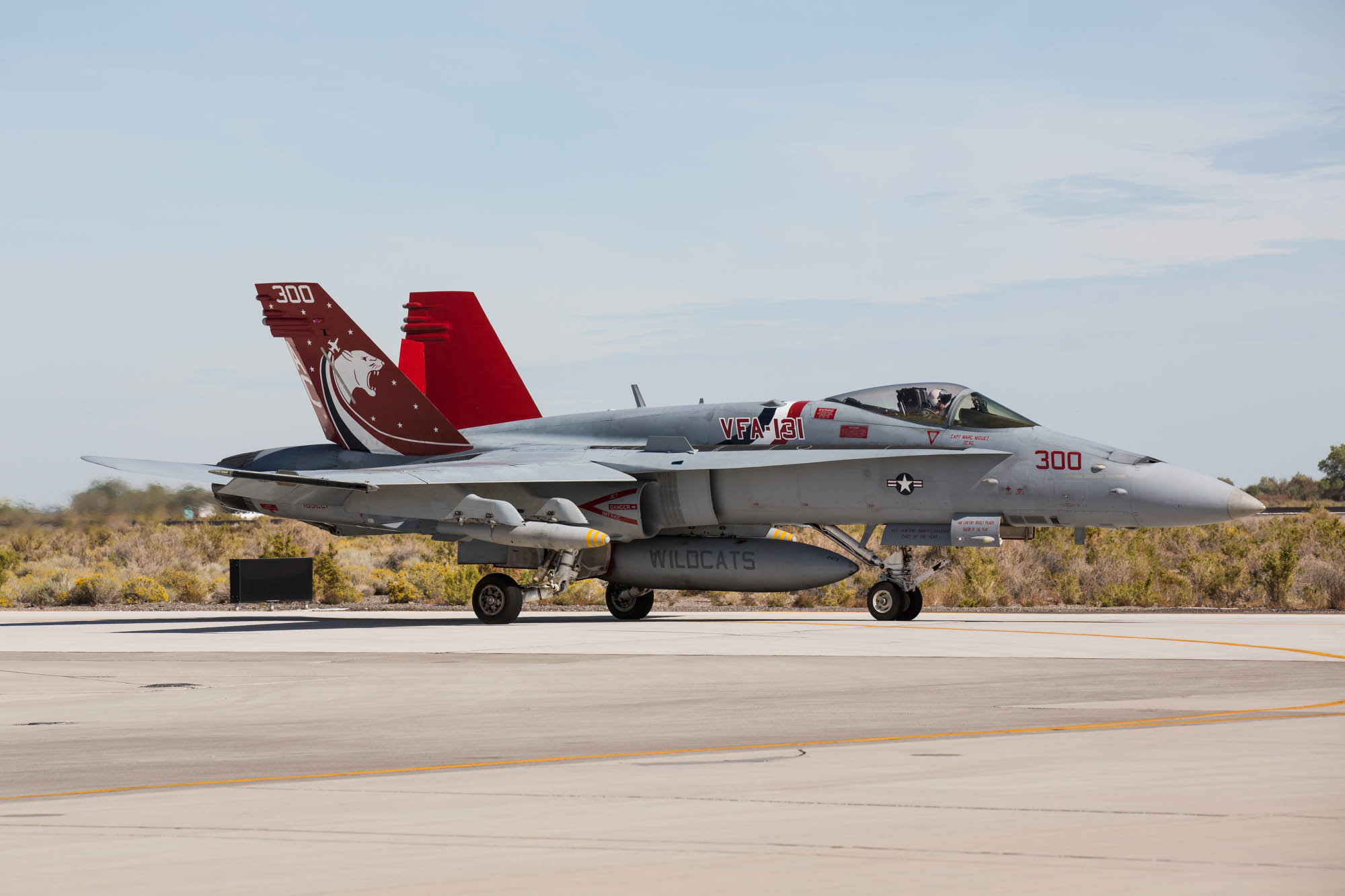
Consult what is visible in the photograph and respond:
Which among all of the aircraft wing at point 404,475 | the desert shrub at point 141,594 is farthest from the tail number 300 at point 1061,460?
the desert shrub at point 141,594

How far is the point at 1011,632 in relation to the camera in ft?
60.2

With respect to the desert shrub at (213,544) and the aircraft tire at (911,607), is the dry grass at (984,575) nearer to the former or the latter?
the desert shrub at (213,544)

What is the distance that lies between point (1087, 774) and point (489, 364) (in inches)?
825

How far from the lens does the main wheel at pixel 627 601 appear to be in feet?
77.6

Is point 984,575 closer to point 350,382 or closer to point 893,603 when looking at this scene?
point 893,603

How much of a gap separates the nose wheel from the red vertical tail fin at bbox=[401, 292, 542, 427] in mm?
8819

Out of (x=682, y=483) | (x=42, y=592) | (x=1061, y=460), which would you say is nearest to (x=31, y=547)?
(x=42, y=592)

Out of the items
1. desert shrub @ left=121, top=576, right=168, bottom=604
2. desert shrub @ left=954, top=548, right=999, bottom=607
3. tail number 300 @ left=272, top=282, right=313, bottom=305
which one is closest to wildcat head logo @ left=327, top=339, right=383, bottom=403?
tail number 300 @ left=272, top=282, right=313, bottom=305

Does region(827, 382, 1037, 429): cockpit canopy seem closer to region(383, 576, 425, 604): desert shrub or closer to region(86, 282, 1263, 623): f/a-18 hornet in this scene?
region(86, 282, 1263, 623): f/a-18 hornet

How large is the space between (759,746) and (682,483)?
13567 mm

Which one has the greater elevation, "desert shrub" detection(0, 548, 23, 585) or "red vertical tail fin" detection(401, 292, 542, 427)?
"red vertical tail fin" detection(401, 292, 542, 427)

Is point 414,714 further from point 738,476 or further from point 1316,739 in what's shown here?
point 738,476

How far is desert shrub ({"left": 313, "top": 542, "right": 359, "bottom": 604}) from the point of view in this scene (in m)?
30.2

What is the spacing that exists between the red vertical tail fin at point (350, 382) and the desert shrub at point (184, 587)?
746cm
